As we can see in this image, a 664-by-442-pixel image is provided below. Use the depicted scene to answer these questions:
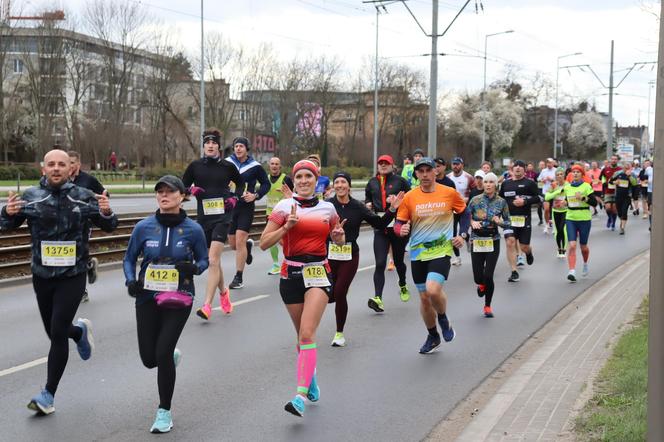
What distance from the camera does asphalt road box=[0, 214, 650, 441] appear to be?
20.1ft

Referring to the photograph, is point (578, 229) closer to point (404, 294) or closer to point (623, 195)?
point (404, 294)

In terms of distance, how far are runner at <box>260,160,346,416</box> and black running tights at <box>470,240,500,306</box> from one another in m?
4.50

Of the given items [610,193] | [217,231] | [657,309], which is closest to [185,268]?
[657,309]

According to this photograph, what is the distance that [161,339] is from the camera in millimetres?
5980

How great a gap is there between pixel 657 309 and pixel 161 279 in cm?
339

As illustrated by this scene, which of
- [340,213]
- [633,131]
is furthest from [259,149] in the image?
[633,131]

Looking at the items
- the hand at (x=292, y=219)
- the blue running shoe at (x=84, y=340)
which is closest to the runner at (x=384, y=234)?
the blue running shoe at (x=84, y=340)

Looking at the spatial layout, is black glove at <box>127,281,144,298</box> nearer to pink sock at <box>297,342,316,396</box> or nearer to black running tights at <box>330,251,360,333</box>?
pink sock at <box>297,342,316,396</box>

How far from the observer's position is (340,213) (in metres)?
9.66

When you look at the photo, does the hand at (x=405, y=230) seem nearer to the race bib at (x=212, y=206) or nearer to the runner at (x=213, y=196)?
the runner at (x=213, y=196)

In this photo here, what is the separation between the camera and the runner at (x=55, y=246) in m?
6.33

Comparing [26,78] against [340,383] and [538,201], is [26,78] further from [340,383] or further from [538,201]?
[340,383]

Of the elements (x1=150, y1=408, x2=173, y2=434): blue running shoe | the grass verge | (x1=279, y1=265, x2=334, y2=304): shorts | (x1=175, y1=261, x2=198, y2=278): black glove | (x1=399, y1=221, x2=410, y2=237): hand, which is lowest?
(x1=150, y1=408, x2=173, y2=434): blue running shoe

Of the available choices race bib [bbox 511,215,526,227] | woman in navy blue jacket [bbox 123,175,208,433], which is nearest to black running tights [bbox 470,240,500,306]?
race bib [bbox 511,215,526,227]
